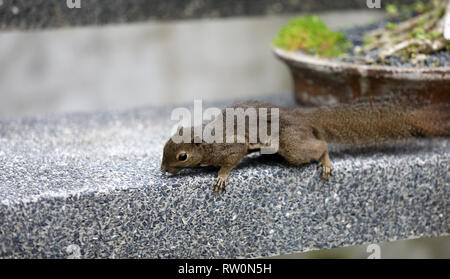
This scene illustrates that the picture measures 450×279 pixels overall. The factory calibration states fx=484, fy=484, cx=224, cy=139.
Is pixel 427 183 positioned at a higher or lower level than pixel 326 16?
lower

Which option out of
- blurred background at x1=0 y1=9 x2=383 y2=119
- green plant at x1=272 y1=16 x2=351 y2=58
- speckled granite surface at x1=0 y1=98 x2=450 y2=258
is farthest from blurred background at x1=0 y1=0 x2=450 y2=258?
speckled granite surface at x1=0 y1=98 x2=450 y2=258

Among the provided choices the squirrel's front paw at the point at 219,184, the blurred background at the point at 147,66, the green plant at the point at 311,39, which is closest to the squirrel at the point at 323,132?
the squirrel's front paw at the point at 219,184

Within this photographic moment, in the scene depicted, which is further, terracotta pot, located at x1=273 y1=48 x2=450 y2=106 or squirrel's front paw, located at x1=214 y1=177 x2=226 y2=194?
terracotta pot, located at x1=273 y1=48 x2=450 y2=106

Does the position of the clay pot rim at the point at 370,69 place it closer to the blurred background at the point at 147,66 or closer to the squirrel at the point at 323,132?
the squirrel at the point at 323,132

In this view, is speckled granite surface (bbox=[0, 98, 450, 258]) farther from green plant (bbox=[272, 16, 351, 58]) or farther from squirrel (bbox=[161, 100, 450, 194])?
green plant (bbox=[272, 16, 351, 58])

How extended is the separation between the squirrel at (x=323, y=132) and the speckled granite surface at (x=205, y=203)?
1.6 inches

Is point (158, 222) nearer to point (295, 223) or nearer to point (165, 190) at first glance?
point (165, 190)

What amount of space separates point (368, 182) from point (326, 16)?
1.57 metres

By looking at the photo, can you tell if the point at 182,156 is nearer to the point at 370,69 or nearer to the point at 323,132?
the point at 323,132

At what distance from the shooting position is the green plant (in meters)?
1.74

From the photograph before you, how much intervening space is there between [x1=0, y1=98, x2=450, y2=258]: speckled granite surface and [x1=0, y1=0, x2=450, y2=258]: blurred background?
1065 mm

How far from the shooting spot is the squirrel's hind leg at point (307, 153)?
49.8 inches

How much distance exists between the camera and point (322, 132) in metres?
1.35
